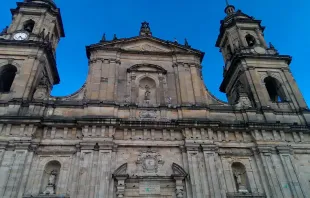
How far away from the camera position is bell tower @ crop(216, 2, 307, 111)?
711 inches

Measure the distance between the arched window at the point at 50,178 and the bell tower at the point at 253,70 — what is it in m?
10.4

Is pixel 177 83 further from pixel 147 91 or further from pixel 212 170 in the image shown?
pixel 212 170

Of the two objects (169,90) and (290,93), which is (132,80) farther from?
(290,93)

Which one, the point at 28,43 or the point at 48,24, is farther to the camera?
the point at 48,24

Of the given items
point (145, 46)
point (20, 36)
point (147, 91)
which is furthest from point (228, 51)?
point (20, 36)

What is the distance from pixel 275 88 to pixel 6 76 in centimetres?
1712

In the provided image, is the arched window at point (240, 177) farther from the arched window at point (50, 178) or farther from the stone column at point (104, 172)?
the arched window at point (50, 178)

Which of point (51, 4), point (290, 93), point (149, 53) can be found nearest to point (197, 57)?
point (149, 53)

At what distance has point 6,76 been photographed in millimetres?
18641

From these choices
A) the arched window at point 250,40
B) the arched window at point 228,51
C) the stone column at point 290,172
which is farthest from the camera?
the arched window at point 228,51

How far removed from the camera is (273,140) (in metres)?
15.6

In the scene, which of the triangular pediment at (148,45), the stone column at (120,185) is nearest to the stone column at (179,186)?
the stone column at (120,185)

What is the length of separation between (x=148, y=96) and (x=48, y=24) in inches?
372

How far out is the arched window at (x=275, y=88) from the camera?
19.0 meters
